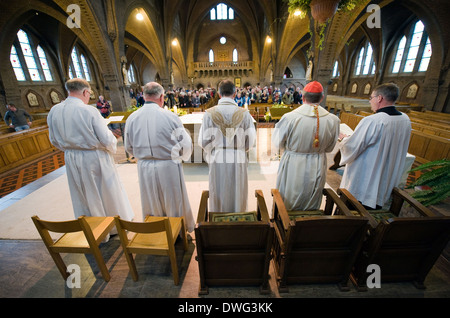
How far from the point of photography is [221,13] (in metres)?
24.4

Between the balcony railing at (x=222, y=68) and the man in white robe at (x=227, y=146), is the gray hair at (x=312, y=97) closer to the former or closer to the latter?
the man in white robe at (x=227, y=146)

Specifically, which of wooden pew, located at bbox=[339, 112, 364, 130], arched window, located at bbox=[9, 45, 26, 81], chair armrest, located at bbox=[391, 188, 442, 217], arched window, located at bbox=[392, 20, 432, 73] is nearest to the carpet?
chair armrest, located at bbox=[391, 188, 442, 217]

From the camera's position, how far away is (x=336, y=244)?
1.71m

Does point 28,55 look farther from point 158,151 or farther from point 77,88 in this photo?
point 158,151

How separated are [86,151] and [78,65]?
22983mm

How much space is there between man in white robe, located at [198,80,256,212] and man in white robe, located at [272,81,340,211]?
0.42 m

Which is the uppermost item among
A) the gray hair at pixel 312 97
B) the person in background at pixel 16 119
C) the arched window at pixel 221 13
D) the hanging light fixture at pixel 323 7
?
the arched window at pixel 221 13

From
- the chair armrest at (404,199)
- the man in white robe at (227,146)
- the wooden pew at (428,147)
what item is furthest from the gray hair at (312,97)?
Answer: the wooden pew at (428,147)

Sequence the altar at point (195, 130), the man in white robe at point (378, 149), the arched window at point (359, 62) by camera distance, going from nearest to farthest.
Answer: the man in white robe at point (378, 149), the altar at point (195, 130), the arched window at point (359, 62)

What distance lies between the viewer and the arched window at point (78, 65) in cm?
1830

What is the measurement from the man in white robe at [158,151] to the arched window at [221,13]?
2799cm
